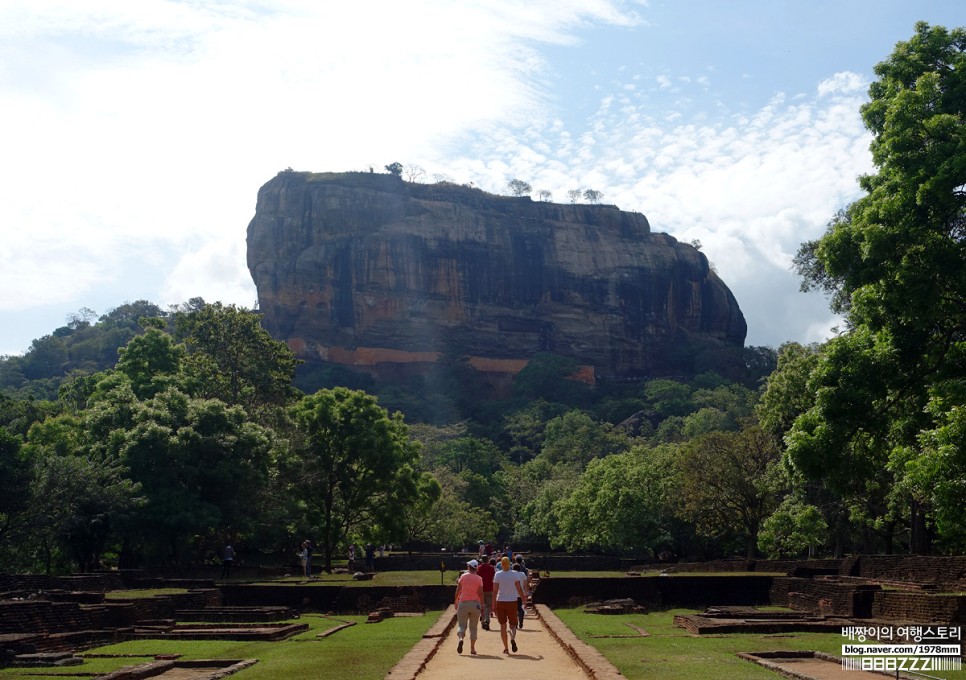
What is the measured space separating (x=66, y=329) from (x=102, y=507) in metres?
106

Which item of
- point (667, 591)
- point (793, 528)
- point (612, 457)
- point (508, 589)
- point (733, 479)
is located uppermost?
point (612, 457)

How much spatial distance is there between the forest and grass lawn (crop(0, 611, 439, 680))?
6770 millimetres

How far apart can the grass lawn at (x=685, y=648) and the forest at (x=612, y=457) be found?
8.30 feet

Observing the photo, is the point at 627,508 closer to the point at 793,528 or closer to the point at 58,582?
the point at 793,528

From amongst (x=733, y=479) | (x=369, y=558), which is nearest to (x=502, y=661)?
(x=369, y=558)

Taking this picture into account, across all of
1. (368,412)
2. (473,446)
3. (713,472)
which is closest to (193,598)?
(368,412)

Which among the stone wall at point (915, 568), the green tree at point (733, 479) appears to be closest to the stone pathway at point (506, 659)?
the stone wall at point (915, 568)

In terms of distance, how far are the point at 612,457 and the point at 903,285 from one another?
33.4m

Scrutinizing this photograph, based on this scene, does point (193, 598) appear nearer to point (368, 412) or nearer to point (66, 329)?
point (368, 412)

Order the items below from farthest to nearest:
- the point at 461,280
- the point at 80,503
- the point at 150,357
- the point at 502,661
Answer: the point at 461,280
the point at 150,357
the point at 80,503
the point at 502,661

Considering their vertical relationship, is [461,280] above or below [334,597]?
above

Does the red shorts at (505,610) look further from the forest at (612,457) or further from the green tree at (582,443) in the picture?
the green tree at (582,443)

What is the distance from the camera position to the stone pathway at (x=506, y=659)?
426 inches

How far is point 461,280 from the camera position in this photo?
113 meters
